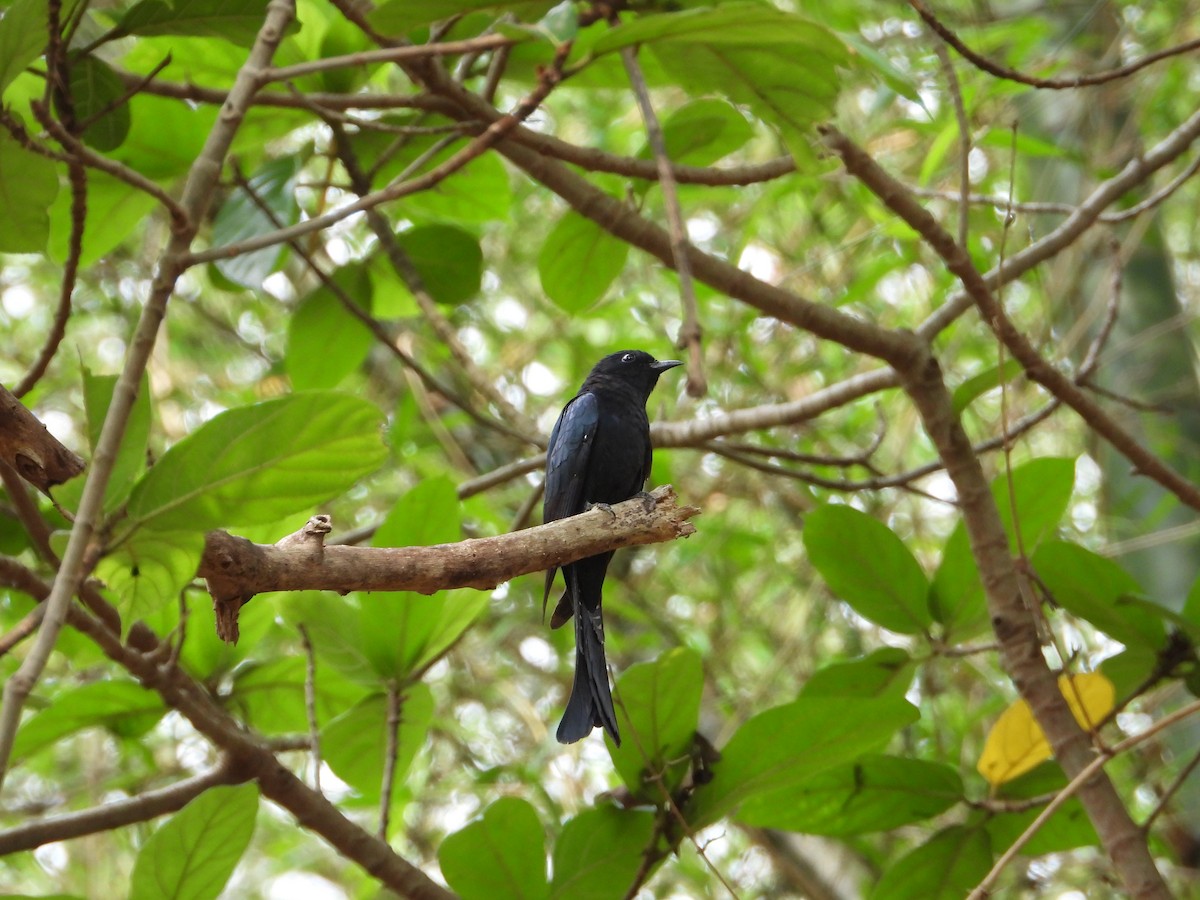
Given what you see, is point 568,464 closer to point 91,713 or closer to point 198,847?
point 91,713

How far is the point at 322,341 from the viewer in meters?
3.10

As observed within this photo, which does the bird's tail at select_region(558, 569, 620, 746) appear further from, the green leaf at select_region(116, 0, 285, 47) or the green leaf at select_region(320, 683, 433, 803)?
the green leaf at select_region(116, 0, 285, 47)

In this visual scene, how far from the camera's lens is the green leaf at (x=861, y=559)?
8.37ft

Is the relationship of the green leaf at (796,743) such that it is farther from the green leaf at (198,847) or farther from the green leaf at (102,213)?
the green leaf at (102,213)

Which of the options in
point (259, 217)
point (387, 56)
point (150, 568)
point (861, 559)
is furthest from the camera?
point (259, 217)

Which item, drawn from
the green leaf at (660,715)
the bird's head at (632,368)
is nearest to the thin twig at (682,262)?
the green leaf at (660,715)

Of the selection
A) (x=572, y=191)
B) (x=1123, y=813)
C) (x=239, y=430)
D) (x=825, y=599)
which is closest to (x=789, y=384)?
(x=825, y=599)

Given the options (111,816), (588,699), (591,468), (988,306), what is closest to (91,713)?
(111,816)

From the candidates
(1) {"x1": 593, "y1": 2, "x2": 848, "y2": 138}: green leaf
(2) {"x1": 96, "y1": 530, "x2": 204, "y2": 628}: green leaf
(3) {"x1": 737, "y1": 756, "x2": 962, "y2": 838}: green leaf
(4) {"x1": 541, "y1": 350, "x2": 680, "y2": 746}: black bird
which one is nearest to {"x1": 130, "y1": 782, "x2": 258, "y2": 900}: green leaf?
(2) {"x1": 96, "y1": 530, "x2": 204, "y2": 628}: green leaf

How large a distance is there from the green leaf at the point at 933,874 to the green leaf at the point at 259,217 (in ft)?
6.45

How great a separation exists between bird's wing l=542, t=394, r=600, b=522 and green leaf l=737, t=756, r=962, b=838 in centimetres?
91

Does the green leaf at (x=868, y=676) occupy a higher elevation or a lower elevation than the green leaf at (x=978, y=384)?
lower

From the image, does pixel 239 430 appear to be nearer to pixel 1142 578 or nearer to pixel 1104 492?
pixel 1142 578

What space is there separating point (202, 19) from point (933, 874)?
234cm
